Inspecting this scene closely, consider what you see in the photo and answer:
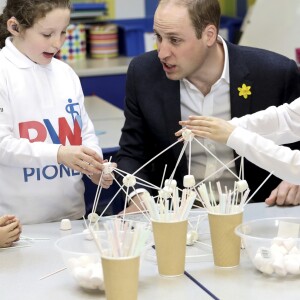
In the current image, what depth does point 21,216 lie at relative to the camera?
91.3 inches

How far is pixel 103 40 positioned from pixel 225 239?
138 inches

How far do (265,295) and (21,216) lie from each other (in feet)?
3.23

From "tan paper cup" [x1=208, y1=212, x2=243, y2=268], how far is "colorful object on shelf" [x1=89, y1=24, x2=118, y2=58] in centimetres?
346

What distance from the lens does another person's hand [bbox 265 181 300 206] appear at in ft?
7.21

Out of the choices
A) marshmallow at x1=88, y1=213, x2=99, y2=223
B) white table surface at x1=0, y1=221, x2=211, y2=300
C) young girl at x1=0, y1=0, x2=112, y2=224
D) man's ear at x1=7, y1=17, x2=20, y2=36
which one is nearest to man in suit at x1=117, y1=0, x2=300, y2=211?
young girl at x1=0, y1=0, x2=112, y2=224

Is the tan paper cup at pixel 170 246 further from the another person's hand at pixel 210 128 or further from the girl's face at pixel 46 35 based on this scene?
the girl's face at pixel 46 35

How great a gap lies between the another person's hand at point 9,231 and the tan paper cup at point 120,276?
48 centimetres

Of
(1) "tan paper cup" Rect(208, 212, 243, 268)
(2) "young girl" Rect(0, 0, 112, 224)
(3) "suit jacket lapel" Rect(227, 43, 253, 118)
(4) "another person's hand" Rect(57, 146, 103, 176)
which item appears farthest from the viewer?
(3) "suit jacket lapel" Rect(227, 43, 253, 118)

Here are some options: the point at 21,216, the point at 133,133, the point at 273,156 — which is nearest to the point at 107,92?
the point at 133,133

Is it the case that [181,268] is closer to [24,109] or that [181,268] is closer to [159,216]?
[159,216]

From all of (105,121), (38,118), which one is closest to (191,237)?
(38,118)

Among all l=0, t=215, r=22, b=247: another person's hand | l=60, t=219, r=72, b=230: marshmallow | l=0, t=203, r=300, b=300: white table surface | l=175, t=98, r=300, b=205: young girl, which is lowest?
l=60, t=219, r=72, b=230: marshmallow

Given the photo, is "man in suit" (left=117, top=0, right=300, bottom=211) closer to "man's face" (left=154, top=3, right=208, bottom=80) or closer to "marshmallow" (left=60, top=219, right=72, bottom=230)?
"man's face" (left=154, top=3, right=208, bottom=80)

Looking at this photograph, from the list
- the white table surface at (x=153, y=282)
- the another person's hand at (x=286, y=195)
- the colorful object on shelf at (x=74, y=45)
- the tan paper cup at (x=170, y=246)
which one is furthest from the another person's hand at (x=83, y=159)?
the colorful object on shelf at (x=74, y=45)
